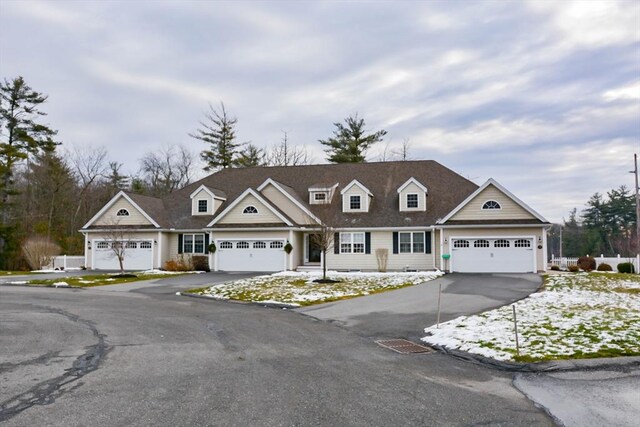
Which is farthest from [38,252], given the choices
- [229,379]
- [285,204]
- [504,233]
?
[229,379]

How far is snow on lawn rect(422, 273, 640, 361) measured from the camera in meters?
8.57

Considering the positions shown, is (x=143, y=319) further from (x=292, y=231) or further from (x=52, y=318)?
(x=292, y=231)

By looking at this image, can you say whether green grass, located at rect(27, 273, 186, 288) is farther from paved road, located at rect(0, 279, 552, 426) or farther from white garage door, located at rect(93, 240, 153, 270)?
paved road, located at rect(0, 279, 552, 426)

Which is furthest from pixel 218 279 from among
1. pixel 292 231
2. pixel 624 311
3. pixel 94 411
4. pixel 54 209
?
pixel 54 209

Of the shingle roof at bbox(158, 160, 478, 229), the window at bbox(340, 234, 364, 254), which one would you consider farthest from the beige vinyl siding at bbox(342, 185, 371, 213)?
the window at bbox(340, 234, 364, 254)

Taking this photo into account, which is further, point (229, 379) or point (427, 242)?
point (427, 242)

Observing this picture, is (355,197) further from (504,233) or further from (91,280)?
(91,280)

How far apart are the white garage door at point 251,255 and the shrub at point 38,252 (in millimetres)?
12777

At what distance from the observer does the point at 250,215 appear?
94.7ft

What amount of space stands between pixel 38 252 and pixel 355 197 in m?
21.3

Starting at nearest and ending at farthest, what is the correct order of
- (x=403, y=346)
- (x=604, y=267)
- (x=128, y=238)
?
(x=403, y=346) < (x=128, y=238) < (x=604, y=267)

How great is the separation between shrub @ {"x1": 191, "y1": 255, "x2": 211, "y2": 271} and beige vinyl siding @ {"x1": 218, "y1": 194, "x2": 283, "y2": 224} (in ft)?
8.47

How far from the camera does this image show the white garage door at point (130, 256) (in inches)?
1195

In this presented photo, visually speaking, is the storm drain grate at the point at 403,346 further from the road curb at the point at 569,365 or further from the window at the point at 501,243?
the window at the point at 501,243
